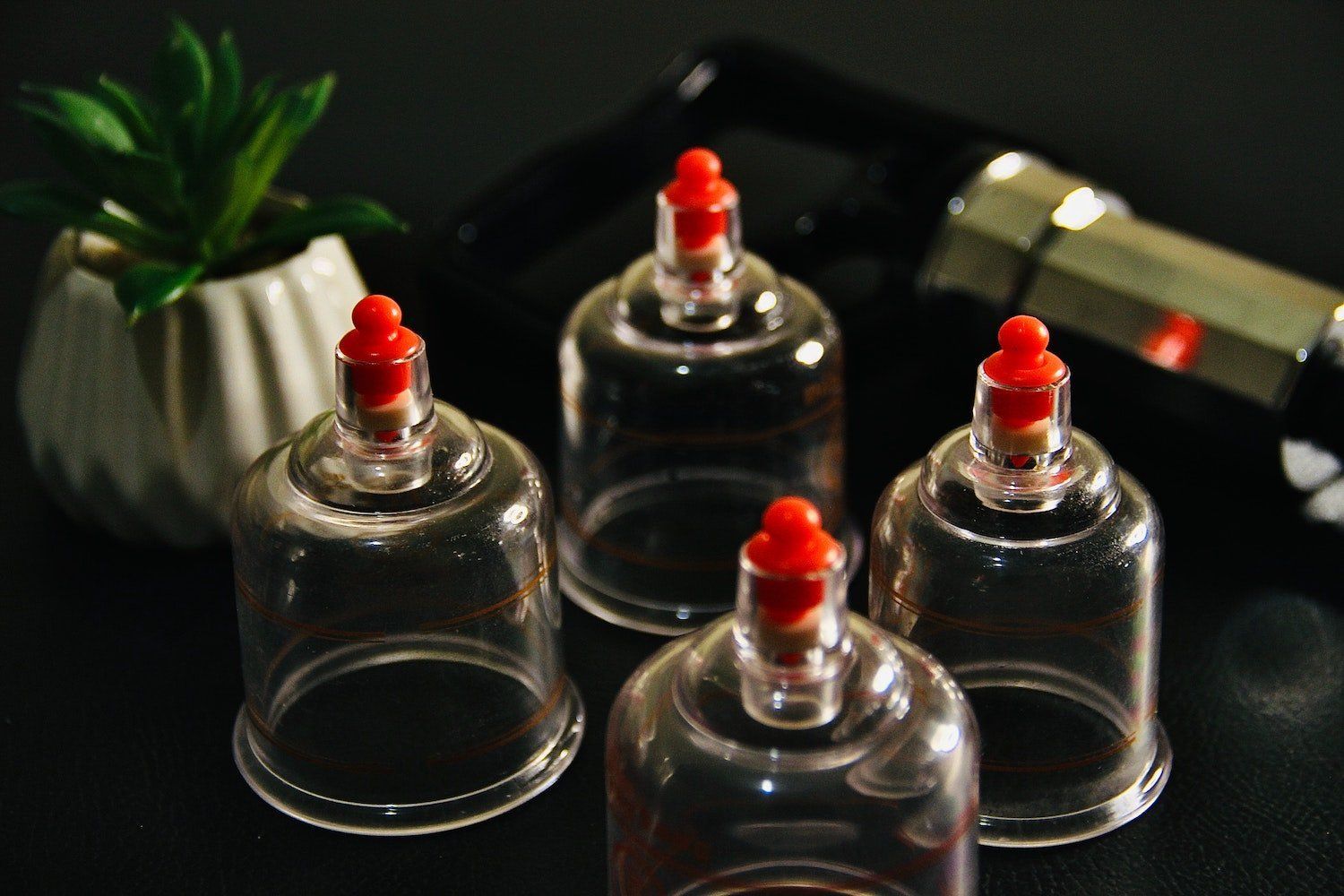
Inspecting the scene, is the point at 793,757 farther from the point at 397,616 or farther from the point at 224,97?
the point at 224,97

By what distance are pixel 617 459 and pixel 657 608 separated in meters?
0.09

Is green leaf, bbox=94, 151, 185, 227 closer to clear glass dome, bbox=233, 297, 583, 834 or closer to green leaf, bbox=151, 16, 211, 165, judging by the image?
green leaf, bbox=151, 16, 211, 165

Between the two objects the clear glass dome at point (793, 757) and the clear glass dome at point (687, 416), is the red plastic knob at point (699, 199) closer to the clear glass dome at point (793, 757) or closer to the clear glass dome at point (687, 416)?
the clear glass dome at point (687, 416)

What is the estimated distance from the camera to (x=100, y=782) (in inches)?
30.0

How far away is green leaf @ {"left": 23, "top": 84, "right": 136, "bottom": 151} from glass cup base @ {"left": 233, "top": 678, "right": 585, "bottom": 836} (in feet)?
0.94

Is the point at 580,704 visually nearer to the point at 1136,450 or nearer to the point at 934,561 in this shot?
the point at 934,561

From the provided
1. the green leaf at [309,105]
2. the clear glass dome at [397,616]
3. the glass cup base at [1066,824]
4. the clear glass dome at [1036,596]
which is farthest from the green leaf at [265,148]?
the glass cup base at [1066,824]

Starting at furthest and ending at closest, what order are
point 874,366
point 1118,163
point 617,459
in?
point 1118,163 < point 874,366 < point 617,459

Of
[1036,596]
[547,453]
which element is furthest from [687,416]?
[1036,596]

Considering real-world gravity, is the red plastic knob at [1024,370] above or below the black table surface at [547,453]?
above

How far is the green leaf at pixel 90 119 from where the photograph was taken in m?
0.82

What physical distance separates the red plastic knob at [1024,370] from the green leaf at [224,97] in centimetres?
40

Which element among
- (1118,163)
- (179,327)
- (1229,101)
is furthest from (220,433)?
(1229,101)

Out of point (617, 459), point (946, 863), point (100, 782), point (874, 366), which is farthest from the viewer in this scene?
point (874, 366)
